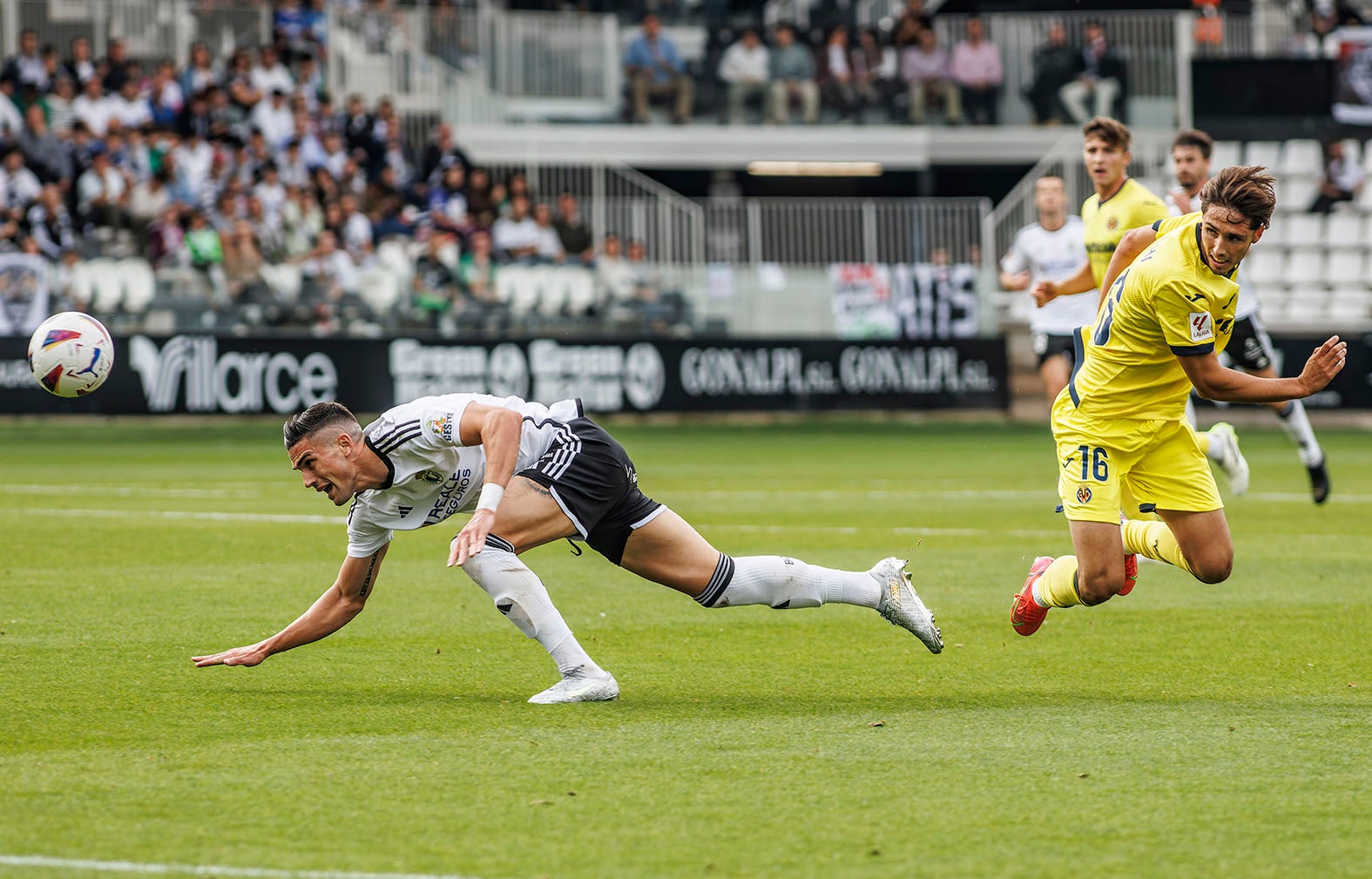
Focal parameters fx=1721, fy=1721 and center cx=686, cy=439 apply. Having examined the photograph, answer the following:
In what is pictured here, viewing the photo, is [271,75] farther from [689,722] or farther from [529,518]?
[689,722]

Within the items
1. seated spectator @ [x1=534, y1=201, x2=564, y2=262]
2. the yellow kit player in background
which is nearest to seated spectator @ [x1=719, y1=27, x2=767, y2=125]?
seated spectator @ [x1=534, y1=201, x2=564, y2=262]

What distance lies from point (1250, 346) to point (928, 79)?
68.7 feet

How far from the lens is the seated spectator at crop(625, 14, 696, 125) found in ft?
104

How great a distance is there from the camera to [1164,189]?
A: 28312mm

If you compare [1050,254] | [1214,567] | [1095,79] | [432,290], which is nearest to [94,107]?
[432,290]

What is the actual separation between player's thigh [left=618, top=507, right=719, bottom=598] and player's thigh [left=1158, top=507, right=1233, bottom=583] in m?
2.05

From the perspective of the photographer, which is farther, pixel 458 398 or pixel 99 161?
pixel 99 161

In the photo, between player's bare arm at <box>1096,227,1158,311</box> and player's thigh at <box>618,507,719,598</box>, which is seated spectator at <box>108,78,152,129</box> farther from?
player's thigh at <box>618,507,719,598</box>

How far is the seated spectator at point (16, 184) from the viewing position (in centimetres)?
2374

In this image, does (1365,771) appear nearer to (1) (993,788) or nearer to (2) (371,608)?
(1) (993,788)

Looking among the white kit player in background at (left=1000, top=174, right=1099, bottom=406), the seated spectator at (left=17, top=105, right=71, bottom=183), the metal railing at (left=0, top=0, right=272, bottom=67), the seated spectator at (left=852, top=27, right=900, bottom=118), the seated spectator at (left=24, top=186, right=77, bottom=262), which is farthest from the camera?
the seated spectator at (left=852, top=27, right=900, bottom=118)

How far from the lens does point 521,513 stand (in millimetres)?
6379

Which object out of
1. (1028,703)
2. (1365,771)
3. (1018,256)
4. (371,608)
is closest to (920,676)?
(1028,703)

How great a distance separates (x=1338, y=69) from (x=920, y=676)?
2409 cm
